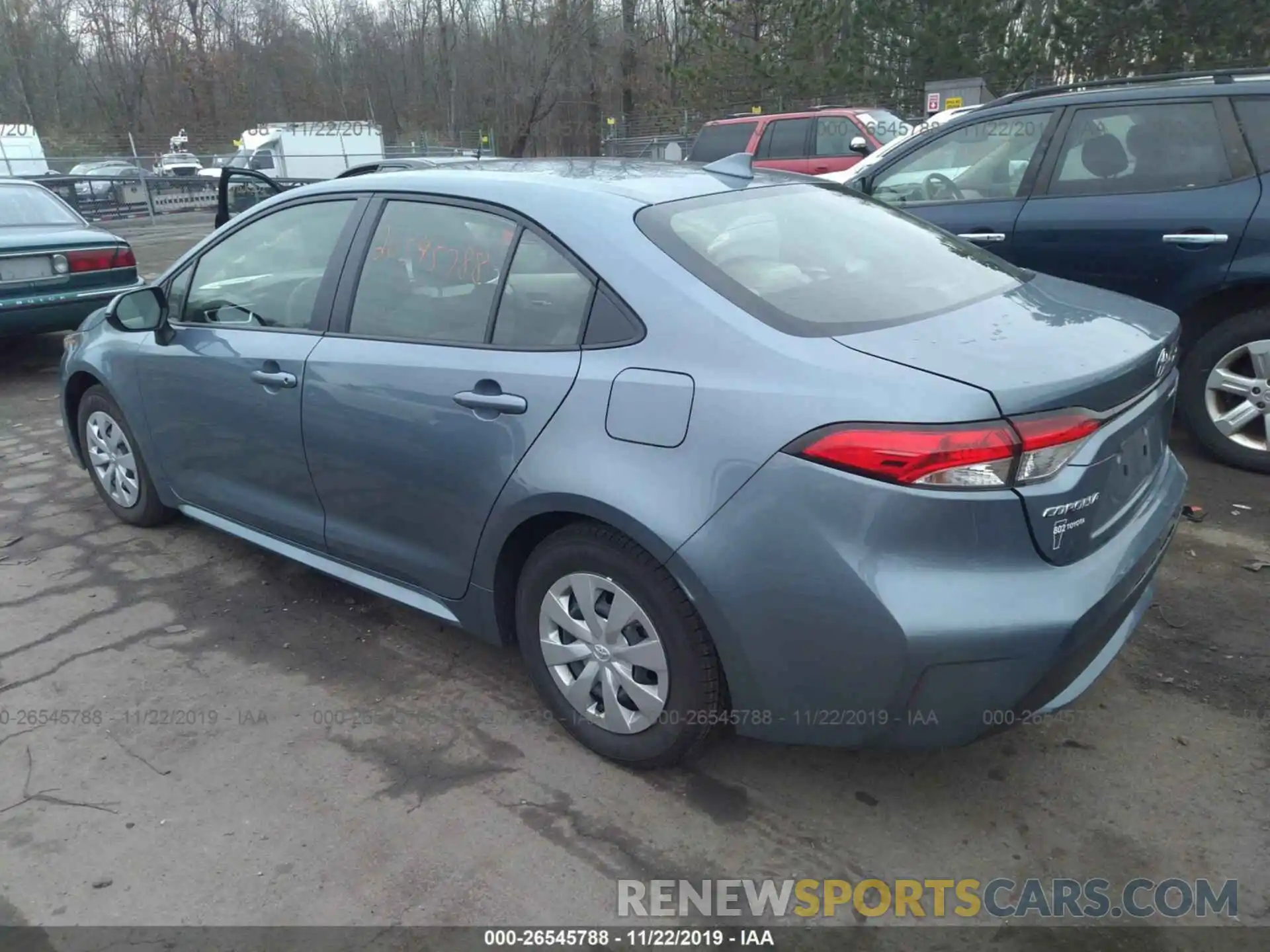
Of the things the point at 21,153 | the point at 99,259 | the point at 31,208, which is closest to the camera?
the point at 99,259

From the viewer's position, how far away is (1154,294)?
4836 millimetres

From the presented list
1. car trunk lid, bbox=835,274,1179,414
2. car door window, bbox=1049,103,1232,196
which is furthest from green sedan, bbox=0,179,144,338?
car trunk lid, bbox=835,274,1179,414

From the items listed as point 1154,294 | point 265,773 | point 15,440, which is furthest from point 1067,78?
point 265,773

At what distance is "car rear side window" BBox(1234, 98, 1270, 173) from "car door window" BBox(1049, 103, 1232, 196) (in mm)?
113

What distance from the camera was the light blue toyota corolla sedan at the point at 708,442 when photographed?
7.20 ft

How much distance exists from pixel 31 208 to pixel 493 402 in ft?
23.9

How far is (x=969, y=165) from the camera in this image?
227 inches

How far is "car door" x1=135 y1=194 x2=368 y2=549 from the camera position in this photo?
345cm

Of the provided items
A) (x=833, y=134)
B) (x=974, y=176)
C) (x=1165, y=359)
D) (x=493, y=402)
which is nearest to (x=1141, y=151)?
(x=974, y=176)

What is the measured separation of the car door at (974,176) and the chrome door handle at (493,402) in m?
3.20

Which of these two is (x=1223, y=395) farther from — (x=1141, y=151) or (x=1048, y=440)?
(x=1048, y=440)

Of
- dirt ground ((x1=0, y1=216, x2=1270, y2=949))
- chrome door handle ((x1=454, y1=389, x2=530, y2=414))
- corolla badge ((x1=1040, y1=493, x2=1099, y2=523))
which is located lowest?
dirt ground ((x1=0, y1=216, x2=1270, y2=949))

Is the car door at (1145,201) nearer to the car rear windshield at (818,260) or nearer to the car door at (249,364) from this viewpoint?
the car rear windshield at (818,260)

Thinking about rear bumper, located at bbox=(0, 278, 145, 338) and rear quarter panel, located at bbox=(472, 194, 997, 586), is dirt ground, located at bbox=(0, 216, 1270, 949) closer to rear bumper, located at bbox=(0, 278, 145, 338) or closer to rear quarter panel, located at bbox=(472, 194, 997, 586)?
rear quarter panel, located at bbox=(472, 194, 997, 586)
